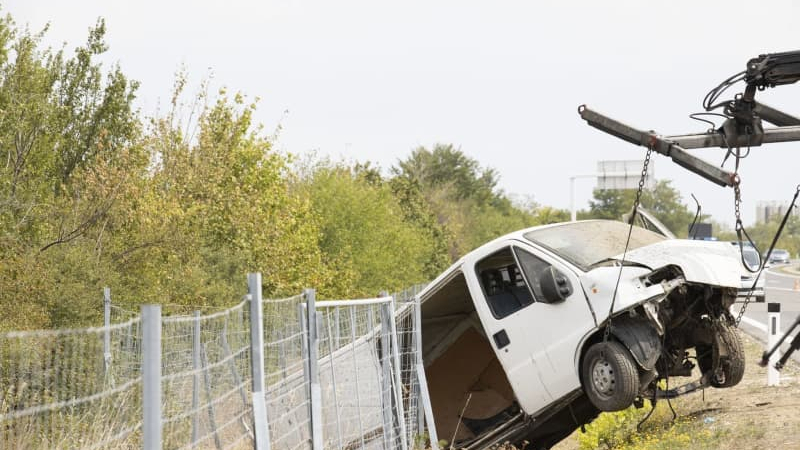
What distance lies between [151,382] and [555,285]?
7204 millimetres

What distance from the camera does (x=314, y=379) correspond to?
27.8 ft

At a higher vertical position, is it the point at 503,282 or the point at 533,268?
the point at 533,268

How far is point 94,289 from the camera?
16594mm

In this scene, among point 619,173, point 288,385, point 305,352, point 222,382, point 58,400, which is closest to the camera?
point 58,400

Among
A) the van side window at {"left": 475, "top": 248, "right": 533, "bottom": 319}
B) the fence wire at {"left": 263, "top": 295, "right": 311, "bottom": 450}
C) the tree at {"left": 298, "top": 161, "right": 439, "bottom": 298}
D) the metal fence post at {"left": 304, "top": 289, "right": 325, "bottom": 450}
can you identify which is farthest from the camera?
the tree at {"left": 298, "top": 161, "right": 439, "bottom": 298}

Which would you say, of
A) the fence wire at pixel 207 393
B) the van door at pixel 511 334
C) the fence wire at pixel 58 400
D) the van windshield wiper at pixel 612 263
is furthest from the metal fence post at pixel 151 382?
the van door at pixel 511 334

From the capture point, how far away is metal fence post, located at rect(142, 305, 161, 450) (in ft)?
16.0

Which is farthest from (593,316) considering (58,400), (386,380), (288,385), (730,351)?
(58,400)

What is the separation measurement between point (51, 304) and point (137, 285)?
3.53 m

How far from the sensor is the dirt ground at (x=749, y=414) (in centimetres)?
1156

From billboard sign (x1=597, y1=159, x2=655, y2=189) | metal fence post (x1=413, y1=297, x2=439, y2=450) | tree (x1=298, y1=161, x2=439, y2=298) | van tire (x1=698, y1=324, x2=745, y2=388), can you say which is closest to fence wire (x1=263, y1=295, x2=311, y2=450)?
metal fence post (x1=413, y1=297, x2=439, y2=450)

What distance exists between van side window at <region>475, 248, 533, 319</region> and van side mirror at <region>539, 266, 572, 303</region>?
3.39ft

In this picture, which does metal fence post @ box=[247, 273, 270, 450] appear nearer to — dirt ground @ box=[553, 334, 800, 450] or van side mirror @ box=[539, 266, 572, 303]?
van side mirror @ box=[539, 266, 572, 303]

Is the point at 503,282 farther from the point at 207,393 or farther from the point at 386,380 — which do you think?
the point at 207,393
